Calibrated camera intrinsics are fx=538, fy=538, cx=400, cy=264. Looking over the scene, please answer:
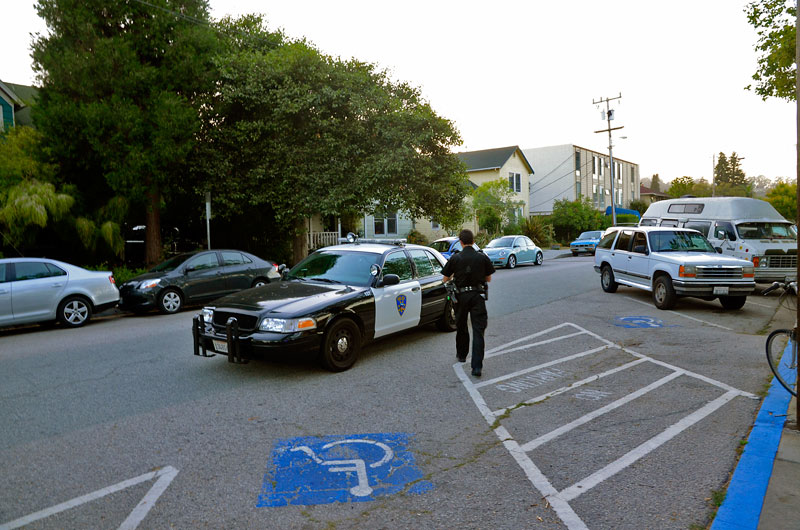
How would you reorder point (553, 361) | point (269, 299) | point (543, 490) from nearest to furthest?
point (543, 490) → point (269, 299) → point (553, 361)

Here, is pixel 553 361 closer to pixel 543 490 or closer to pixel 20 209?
pixel 543 490

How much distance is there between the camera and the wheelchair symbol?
12.2 ft

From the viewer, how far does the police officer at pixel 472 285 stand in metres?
6.77

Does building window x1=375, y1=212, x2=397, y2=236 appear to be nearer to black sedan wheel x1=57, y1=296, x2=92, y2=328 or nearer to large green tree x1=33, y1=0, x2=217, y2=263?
large green tree x1=33, y1=0, x2=217, y2=263

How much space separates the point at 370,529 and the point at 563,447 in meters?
1.99

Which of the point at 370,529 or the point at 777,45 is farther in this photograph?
the point at 777,45

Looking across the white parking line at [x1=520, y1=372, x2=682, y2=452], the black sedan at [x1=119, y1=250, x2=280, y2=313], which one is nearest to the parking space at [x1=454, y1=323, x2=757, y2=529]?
the white parking line at [x1=520, y1=372, x2=682, y2=452]

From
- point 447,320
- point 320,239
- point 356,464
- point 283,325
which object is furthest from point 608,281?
point 320,239

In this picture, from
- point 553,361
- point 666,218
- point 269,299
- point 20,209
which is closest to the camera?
point 269,299

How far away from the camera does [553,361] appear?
24.8ft

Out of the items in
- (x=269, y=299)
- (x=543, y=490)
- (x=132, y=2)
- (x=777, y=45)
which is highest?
(x=132, y=2)

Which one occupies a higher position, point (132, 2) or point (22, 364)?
point (132, 2)

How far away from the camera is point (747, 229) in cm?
1490

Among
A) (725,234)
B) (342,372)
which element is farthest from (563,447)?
(725,234)
